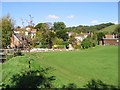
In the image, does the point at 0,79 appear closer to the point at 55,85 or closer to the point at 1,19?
the point at 55,85

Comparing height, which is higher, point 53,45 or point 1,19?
point 1,19

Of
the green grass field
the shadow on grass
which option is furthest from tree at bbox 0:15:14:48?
the shadow on grass

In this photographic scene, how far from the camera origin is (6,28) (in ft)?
163

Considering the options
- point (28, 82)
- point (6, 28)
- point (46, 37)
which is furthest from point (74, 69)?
point (46, 37)

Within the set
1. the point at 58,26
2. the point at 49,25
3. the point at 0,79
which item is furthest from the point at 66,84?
the point at 58,26

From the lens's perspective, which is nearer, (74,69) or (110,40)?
(74,69)

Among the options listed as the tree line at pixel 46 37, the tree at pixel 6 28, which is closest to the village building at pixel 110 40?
the tree line at pixel 46 37

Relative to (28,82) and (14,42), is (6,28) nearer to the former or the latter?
(14,42)

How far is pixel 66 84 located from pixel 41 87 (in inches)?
59.2

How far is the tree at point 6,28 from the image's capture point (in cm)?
4797

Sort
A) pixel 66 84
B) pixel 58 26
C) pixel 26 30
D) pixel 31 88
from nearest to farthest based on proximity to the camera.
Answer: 1. pixel 31 88
2. pixel 66 84
3. pixel 26 30
4. pixel 58 26

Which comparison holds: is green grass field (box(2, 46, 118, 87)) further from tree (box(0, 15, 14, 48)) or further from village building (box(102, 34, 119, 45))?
village building (box(102, 34, 119, 45))

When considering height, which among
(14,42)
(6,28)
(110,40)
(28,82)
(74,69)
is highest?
(6,28)

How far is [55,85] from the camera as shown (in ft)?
43.9
